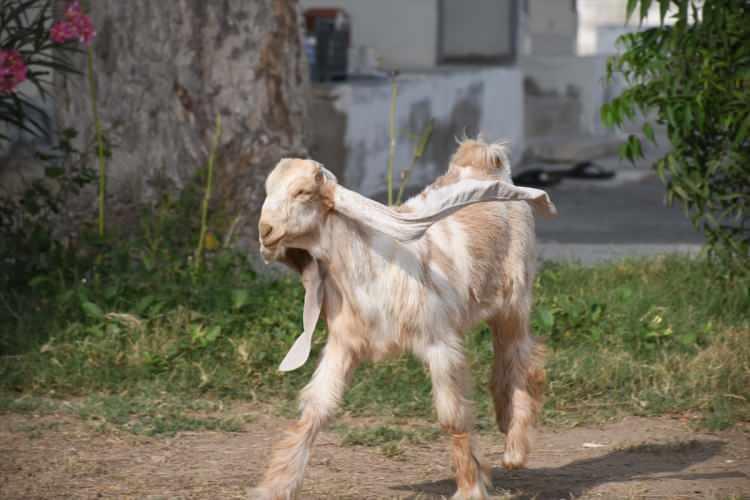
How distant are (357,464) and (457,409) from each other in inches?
34.7

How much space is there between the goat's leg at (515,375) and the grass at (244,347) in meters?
0.63

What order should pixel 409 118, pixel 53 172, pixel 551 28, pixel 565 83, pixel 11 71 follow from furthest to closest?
pixel 551 28, pixel 565 83, pixel 409 118, pixel 53 172, pixel 11 71

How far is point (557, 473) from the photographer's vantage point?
4887mm

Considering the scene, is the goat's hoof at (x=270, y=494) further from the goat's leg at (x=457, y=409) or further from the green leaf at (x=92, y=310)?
the green leaf at (x=92, y=310)

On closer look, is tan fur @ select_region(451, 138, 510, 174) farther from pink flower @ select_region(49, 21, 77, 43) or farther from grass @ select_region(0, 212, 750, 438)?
pink flower @ select_region(49, 21, 77, 43)

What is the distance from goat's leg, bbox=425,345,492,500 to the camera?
418 cm

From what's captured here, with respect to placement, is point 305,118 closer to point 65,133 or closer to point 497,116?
point 65,133

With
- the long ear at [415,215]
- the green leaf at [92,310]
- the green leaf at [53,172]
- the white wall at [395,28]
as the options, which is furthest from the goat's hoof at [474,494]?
the white wall at [395,28]

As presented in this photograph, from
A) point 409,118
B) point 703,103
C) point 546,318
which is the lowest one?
point 546,318

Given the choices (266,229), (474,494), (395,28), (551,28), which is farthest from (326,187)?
(551,28)

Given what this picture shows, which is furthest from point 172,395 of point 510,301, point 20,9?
point 20,9

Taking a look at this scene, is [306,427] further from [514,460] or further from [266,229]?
[514,460]

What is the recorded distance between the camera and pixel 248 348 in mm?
6047

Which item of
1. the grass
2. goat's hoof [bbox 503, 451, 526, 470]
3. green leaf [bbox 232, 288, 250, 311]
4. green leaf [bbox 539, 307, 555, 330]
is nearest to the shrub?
the grass
